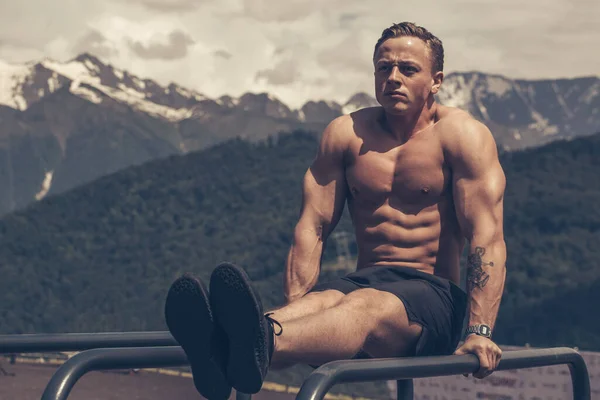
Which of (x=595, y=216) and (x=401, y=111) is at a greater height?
(x=595, y=216)

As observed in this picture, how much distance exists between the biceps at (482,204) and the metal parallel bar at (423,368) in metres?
0.94

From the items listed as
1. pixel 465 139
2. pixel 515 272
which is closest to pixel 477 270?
pixel 465 139

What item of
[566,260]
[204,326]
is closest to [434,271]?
[204,326]

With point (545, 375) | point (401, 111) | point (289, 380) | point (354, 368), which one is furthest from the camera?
point (289, 380)

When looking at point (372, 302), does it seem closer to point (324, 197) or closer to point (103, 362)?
point (324, 197)

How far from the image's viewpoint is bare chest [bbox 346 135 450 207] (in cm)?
678

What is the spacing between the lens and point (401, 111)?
6.75m

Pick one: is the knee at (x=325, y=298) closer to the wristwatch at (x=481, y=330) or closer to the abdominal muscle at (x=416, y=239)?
the wristwatch at (x=481, y=330)

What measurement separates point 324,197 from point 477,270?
1.08 metres

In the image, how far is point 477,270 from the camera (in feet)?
21.1

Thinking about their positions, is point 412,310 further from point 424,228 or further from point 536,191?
point 536,191

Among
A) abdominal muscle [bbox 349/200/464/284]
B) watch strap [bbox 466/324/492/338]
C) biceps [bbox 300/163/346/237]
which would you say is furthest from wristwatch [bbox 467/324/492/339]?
biceps [bbox 300/163/346/237]

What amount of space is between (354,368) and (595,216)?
176m

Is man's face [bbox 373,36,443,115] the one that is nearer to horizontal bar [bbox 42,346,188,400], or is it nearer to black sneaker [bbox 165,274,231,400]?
black sneaker [bbox 165,274,231,400]
